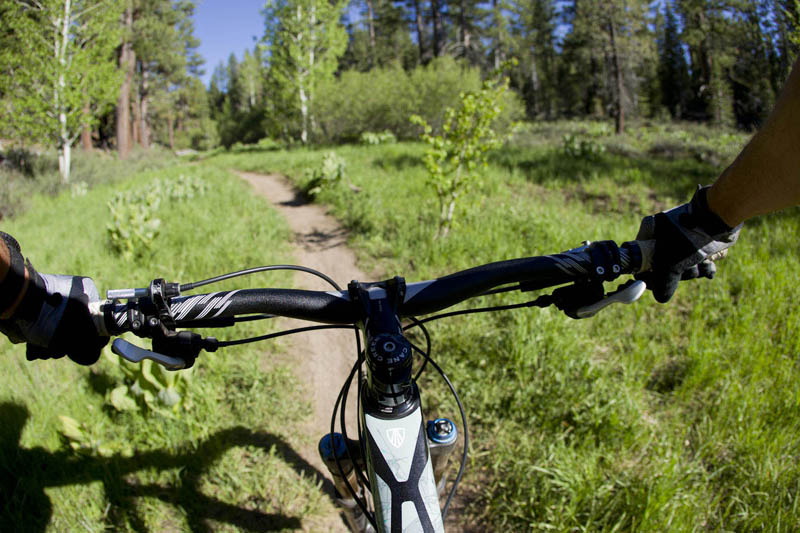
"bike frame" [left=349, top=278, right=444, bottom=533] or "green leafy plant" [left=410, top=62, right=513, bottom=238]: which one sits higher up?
"green leafy plant" [left=410, top=62, right=513, bottom=238]

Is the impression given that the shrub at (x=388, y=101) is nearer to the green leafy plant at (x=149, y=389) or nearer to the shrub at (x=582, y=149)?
the shrub at (x=582, y=149)

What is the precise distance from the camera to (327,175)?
27.4 ft

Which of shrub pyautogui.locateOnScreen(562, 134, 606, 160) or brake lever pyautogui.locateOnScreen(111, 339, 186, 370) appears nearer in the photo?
brake lever pyautogui.locateOnScreen(111, 339, 186, 370)

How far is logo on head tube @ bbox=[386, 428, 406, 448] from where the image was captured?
2.97ft

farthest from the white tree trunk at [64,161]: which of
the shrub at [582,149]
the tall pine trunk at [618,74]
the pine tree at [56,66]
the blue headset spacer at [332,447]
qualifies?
the tall pine trunk at [618,74]

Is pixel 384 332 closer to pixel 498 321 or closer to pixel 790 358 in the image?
pixel 498 321

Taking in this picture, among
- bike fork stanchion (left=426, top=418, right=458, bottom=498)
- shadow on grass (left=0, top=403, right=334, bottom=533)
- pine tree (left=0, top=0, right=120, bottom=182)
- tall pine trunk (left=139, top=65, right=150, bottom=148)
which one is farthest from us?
tall pine trunk (left=139, top=65, right=150, bottom=148)

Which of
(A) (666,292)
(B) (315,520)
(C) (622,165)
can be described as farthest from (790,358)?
(C) (622,165)

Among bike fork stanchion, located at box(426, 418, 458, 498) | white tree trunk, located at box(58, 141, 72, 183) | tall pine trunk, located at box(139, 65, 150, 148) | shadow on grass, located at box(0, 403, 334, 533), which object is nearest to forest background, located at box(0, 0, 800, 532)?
shadow on grass, located at box(0, 403, 334, 533)

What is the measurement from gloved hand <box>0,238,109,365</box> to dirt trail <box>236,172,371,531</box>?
6.38 feet

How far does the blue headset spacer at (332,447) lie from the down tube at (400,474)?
0.45 metres

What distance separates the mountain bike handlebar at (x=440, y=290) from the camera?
103cm

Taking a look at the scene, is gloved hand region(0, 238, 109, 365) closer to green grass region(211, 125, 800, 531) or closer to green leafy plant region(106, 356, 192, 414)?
green leafy plant region(106, 356, 192, 414)

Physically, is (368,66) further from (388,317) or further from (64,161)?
(388,317)
